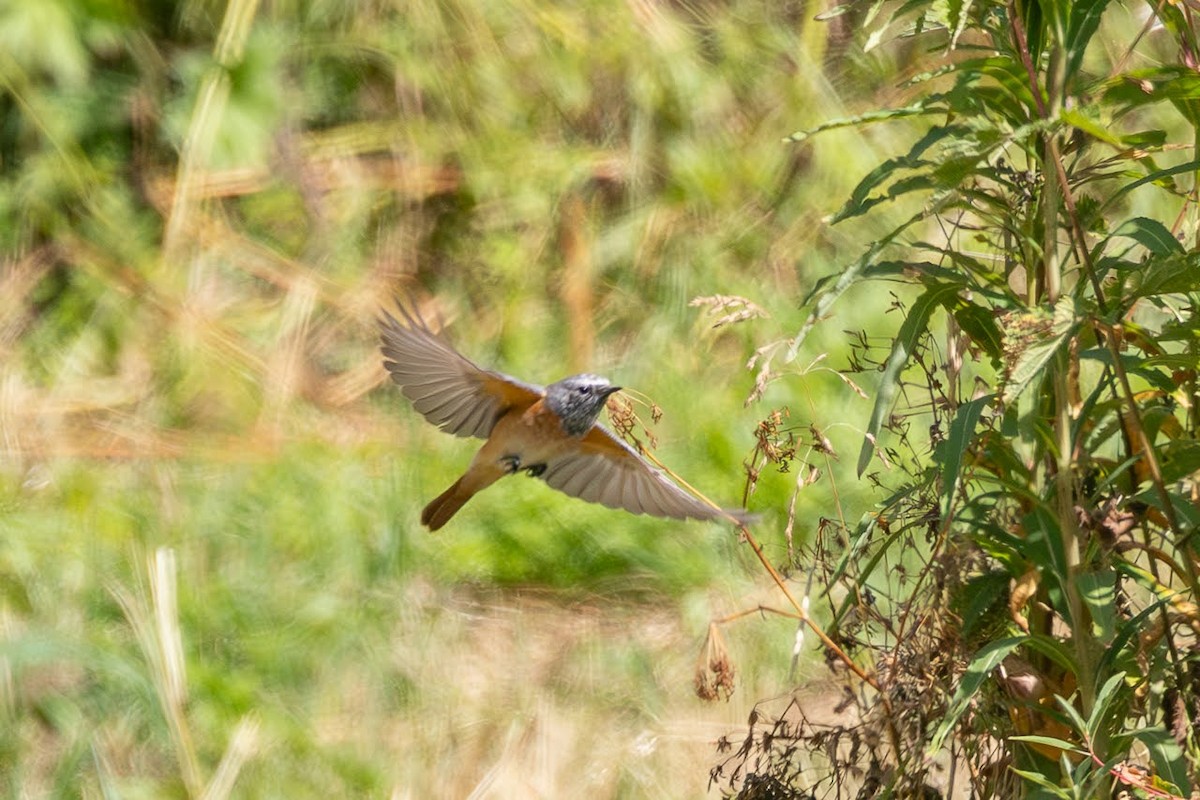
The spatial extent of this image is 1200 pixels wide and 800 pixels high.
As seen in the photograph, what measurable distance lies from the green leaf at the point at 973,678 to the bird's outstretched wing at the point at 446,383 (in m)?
1.08

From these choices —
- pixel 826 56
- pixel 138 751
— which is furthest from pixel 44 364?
pixel 826 56

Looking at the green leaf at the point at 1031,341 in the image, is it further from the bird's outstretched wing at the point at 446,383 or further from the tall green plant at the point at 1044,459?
the bird's outstretched wing at the point at 446,383

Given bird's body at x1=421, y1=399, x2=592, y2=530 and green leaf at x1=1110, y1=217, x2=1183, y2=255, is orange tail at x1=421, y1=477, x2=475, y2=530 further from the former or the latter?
green leaf at x1=1110, y1=217, x2=1183, y2=255

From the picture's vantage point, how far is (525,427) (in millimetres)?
2707

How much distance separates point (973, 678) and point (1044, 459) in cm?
31

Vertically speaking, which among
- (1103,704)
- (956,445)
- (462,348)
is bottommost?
(1103,704)

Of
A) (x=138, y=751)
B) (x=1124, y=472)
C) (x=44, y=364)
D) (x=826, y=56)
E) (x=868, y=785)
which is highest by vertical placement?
(x=826, y=56)

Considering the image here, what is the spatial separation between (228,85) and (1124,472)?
9.04 feet

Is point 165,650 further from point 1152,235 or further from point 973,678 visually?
point 1152,235

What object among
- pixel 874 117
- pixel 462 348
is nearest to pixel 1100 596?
pixel 874 117

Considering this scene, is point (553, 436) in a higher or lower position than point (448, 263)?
lower

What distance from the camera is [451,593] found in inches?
137

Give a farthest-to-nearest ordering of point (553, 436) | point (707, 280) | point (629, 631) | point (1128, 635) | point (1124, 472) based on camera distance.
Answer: point (707, 280)
point (629, 631)
point (553, 436)
point (1124, 472)
point (1128, 635)

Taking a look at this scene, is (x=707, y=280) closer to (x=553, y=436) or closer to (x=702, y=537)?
(x=702, y=537)
